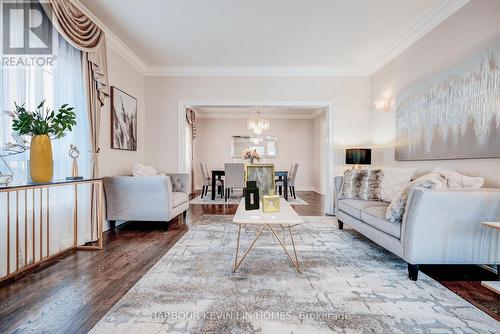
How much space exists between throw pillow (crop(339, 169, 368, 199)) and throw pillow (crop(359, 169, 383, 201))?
5 cm

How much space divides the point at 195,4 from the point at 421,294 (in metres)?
3.49

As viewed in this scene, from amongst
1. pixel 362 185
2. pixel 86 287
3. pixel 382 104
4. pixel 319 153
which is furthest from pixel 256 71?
pixel 86 287

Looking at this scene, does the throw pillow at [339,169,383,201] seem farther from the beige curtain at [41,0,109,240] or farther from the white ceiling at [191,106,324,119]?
the white ceiling at [191,106,324,119]

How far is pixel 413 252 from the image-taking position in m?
2.06

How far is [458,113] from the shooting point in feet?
8.77

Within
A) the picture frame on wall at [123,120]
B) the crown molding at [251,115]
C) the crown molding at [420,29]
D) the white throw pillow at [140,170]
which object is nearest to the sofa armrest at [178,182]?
the white throw pillow at [140,170]

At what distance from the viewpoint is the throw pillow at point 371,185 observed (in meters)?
3.36

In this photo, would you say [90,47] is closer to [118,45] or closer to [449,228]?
[118,45]

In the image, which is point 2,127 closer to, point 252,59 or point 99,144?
point 99,144

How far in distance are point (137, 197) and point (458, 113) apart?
3.93 metres

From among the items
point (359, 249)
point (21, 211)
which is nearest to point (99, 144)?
point (21, 211)

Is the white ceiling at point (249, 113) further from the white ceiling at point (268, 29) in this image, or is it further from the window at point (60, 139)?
the window at point (60, 139)

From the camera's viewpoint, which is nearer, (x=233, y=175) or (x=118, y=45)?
(x=118, y=45)

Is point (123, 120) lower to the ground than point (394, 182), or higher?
higher
